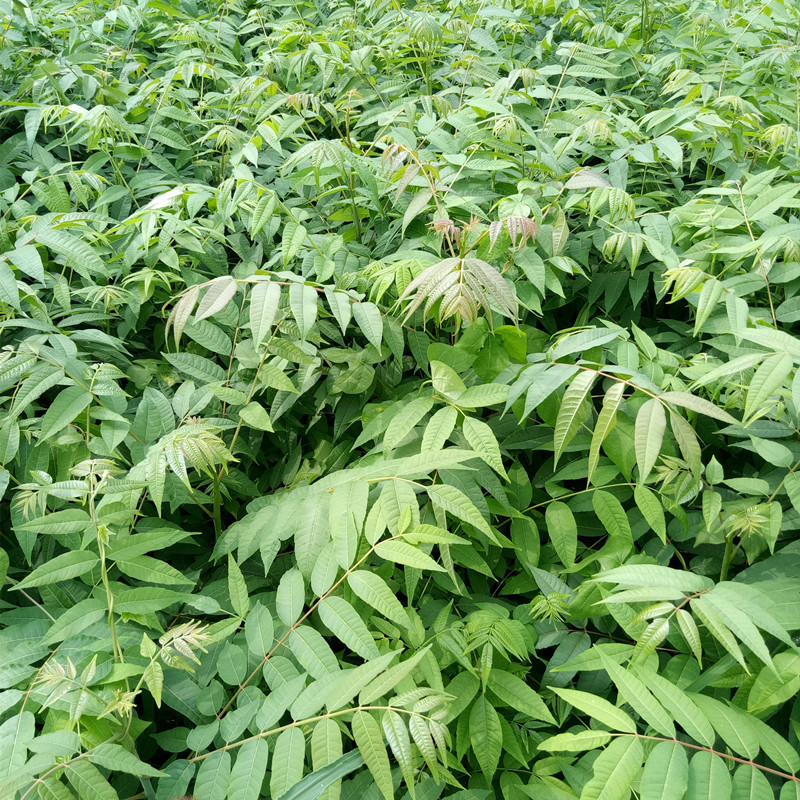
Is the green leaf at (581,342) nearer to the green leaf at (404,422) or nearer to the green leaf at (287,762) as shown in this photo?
the green leaf at (404,422)

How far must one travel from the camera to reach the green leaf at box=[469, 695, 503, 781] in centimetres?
139

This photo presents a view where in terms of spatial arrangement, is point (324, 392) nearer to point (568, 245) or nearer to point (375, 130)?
point (568, 245)

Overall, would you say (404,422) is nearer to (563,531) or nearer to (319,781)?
(563,531)

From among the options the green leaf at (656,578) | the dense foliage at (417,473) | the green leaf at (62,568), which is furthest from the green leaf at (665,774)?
the green leaf at (62,568)

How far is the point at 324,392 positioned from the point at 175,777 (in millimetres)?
1052

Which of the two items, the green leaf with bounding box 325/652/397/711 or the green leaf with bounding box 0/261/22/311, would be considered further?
the green leaf with bounding box 0/261/22/311

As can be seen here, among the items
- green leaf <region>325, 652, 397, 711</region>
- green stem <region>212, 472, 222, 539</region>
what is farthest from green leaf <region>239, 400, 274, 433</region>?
green leaf <region>325, 652, 397, 711</region>

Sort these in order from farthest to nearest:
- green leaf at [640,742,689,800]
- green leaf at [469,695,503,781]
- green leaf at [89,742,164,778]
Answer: green leaf at [469,695,503,781] < green leaf at [89,742,164,778] < green leaf at [640,742,689,800]

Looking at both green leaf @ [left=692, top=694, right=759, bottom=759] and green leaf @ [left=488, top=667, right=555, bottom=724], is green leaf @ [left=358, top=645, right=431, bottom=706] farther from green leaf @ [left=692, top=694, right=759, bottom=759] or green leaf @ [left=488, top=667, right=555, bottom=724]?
green leaf @ [left=692, top=694, right=759, bottom=759]

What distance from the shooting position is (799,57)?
9.21ft

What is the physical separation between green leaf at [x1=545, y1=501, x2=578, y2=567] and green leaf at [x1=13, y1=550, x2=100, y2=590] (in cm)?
110

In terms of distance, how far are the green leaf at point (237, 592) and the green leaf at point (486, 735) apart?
564 mm

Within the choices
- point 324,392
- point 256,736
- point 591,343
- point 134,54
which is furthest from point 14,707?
point 134,54

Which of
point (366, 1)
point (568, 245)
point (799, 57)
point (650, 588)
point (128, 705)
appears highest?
point (366, 1)
